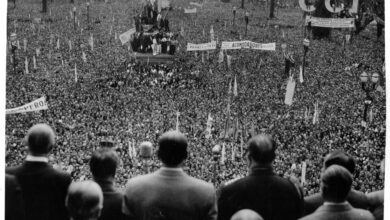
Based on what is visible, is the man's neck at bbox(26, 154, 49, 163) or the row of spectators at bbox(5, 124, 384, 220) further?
the man's neck at bbox(26, 154, 49, 163)

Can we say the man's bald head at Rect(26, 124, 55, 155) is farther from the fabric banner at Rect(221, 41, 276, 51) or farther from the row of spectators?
the fabric banner at Rect(221, 41, 276, 51)

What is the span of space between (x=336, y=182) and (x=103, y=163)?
4.88 ft

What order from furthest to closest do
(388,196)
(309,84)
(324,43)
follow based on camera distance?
(324,43)
(309,84)
(388,196)

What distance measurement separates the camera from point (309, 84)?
22266 millimetres

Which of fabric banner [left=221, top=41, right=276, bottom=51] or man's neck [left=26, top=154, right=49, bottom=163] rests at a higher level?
man's neck [left=26, top=154, right=49, bottom=163]

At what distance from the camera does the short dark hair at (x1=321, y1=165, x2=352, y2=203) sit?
3324 millimetres

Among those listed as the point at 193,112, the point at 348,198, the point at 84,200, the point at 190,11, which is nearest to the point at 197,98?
the point at 193,112

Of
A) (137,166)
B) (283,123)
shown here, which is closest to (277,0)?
(283,123)

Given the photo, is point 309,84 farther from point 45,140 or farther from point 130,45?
point 45,140

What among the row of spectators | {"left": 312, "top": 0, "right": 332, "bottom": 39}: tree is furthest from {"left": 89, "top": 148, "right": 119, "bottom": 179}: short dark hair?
{"left": 312, "top": 0, "right": 332, "bottom": 39}: tree

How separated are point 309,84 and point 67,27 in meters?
12.9

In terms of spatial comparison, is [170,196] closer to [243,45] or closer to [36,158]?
[36,158]

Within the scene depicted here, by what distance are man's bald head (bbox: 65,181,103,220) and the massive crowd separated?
22.6 feet

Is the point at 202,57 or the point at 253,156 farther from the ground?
the point at 253,156
